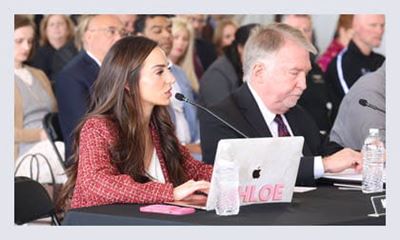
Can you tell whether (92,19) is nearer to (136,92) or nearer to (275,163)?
(136,92)

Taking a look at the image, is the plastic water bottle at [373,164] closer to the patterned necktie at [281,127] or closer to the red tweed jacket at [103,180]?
the patterned necktie at [281,127]

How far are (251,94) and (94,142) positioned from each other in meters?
0.96

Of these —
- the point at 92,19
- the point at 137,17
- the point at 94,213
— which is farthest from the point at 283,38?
the point at 137,17

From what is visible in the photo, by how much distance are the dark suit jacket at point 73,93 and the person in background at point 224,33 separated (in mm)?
2925

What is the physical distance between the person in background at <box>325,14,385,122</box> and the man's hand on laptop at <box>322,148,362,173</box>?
287 cm

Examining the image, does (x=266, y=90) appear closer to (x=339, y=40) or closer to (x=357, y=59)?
(x=357, y=59)

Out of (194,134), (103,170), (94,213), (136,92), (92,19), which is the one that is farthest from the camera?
(194,134)

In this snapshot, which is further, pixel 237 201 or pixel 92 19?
pixel 92 19

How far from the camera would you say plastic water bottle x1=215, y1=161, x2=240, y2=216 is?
3.00 metres

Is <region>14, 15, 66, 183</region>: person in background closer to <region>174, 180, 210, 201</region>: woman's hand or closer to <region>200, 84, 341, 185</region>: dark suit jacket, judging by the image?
<region>200, 84, 341, 185</region>: dark suit jacket

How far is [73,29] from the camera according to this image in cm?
745

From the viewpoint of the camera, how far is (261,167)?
3127mm

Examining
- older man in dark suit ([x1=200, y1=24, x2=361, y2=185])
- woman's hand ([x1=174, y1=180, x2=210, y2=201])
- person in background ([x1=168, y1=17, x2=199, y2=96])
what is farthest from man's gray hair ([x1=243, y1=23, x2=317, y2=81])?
person in background ([x1=168, y1=17, x2=199, y2=96])

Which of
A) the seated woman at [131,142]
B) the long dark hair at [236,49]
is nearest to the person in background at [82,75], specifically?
the long dark hair at [236,49]
